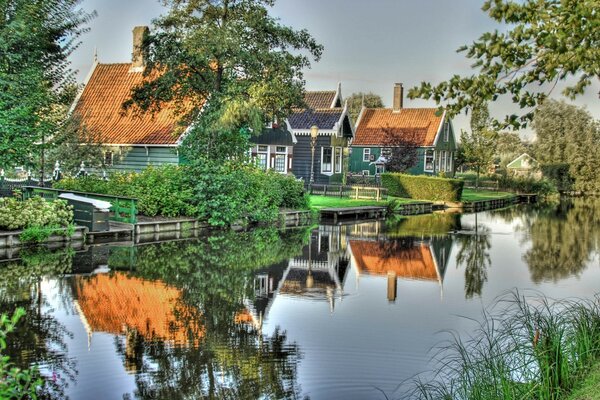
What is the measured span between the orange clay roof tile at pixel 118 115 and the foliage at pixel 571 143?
45709 millimetres

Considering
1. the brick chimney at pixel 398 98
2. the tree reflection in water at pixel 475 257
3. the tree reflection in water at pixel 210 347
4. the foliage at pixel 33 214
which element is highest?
the brick chimney at pixel 398 98

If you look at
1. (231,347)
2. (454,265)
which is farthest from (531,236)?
(231,347)

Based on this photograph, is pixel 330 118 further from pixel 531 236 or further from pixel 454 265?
pixel 454 265

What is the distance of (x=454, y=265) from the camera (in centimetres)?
1933

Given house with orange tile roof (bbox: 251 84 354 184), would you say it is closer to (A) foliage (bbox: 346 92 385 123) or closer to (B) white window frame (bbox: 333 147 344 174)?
(B) white window frame (bbox: 333 147 344 174)

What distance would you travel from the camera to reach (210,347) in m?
9.66

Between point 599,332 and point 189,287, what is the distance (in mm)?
8450

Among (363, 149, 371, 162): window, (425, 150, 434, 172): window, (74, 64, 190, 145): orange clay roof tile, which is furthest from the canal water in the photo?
(363, 149, 371, 162): window

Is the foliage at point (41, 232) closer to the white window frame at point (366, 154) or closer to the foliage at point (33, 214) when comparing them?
the foliage at point (33, 214)

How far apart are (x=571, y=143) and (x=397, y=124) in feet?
→ 73.2

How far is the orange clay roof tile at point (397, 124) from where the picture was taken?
190ft

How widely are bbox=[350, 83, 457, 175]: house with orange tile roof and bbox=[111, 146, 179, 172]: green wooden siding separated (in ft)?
80.1

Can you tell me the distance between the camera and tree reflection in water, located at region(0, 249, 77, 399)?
8375mm

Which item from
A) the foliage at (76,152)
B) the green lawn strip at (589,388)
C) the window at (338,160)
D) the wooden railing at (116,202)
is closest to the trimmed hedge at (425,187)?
the window at (338,160)
